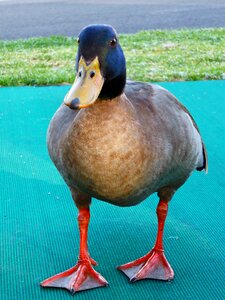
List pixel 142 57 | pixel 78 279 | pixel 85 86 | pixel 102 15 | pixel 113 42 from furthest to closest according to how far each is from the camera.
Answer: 1. pixel 102 15
2. pixel 142 57
3. pixel 78 279
4. pixel 113 42
5. pixel 85 86

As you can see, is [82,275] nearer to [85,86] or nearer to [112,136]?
[112,136]

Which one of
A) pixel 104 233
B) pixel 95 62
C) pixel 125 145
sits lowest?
pixel 104 233

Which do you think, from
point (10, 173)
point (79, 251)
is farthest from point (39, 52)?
point (79, 251)

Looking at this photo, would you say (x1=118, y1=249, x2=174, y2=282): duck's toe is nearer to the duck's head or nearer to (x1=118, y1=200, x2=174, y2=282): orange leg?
(x1=118, y1=200, x2=174, y2=282): orange leg

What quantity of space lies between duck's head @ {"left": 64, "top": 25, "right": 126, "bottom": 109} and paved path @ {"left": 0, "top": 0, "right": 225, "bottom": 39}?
25.2 feet

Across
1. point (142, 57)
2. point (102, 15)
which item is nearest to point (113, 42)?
point (142, 57)

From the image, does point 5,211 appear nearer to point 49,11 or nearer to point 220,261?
point 220,261

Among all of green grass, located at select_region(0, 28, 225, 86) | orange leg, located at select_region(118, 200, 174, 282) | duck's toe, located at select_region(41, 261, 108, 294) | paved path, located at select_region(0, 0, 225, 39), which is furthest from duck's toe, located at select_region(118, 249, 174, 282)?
paved path, located at select_region(0, 0, 225, 39)

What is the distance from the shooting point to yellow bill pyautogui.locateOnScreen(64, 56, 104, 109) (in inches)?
74.9

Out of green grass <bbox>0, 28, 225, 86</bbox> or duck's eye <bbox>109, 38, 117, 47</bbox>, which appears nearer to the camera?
duck's eye <bbox>109, 38, 117, 47</bbox>

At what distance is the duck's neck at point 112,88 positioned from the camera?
2139 millimetres

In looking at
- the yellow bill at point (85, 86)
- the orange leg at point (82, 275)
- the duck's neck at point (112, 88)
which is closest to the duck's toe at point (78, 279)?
the orange leg at point (82, 275)

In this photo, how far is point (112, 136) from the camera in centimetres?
213

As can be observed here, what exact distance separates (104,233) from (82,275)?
0.40m
